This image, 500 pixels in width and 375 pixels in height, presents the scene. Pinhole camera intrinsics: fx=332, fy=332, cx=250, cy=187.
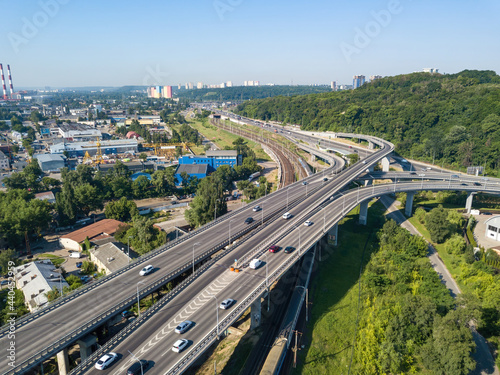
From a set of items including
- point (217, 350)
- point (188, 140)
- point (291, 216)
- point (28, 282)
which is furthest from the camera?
point (188, 140)

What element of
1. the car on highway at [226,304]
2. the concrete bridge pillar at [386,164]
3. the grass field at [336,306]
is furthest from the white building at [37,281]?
the concrete bridge pillar at [386,164]

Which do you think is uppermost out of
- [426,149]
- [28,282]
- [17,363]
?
[426,149]

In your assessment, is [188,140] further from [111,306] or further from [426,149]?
[111,306]

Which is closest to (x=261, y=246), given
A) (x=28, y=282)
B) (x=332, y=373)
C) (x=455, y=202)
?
(x=332, y=373)

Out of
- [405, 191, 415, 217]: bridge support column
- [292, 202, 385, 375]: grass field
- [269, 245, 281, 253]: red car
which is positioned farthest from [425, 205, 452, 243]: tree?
[269, 245, 281, 253]: red car

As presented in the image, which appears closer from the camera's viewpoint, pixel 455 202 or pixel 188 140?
pixel 455 202

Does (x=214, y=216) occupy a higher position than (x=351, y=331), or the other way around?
(x=214, y=216)

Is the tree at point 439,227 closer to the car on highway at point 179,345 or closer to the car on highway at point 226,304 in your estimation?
the car on highway at point 226,304
